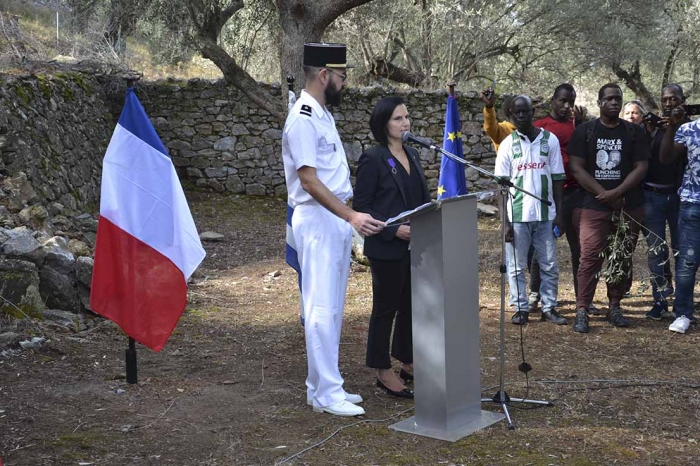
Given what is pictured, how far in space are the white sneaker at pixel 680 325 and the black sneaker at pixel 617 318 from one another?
1.15 ft

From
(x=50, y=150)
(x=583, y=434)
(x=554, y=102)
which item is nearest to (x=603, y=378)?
(x=583, y=434)

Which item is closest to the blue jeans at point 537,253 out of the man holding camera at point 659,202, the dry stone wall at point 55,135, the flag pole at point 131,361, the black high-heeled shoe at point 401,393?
the man holding camera at point 659,202

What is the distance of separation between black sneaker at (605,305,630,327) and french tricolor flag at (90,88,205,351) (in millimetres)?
3526

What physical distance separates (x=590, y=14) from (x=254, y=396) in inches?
551

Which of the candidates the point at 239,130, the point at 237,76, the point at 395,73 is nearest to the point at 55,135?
the point at 237,76

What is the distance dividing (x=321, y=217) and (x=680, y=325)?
347cm

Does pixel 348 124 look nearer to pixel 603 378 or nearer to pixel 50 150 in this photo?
pixel 50 150

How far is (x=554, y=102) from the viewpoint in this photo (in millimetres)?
7211

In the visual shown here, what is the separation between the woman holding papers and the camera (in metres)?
4.80

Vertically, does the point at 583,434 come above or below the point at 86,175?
below

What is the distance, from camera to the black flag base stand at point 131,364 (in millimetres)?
5168

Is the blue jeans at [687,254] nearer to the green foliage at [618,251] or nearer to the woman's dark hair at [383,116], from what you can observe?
the green foliage at [618,251]

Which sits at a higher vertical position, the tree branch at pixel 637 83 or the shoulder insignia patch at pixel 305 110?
the tree branch at pixel 637 83

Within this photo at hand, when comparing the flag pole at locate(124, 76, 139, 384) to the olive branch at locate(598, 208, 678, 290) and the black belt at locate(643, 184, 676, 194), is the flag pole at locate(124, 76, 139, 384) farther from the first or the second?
the black belt at locate(643, 184, 676, 194)
